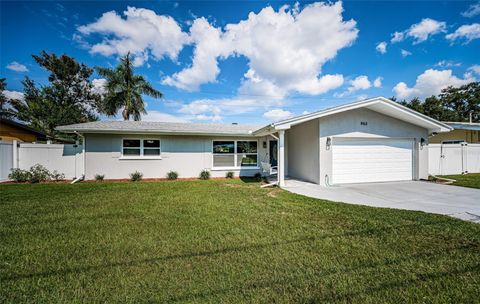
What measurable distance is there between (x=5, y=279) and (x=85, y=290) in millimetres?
1246

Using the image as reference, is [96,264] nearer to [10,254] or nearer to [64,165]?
[10,254]

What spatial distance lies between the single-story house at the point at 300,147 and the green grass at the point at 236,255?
13.8 ft

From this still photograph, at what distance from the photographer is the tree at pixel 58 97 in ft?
77.4

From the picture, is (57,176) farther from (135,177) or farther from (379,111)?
(379,111)

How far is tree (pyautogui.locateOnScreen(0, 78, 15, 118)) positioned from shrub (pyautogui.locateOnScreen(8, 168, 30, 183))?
71.8 feet

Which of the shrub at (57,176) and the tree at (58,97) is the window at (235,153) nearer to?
the shrub at (57,176)

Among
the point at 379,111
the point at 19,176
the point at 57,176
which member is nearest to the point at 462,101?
the point at 379,111

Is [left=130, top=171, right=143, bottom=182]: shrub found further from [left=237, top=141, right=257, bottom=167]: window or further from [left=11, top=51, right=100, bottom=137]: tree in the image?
[left=11, top=51, right=100, bottom=137]: tree

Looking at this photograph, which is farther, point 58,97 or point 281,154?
point 58,97

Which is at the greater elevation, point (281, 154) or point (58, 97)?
point (58, 97)

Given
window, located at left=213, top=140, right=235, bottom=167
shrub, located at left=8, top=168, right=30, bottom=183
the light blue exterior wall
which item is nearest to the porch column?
the light blue exterior wall

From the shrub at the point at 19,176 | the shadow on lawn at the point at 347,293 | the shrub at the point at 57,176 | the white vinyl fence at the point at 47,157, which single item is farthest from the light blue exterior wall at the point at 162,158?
the shadow on lawn at the point at 347,293

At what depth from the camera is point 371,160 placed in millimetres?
9922

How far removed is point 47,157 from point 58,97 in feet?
74.1
